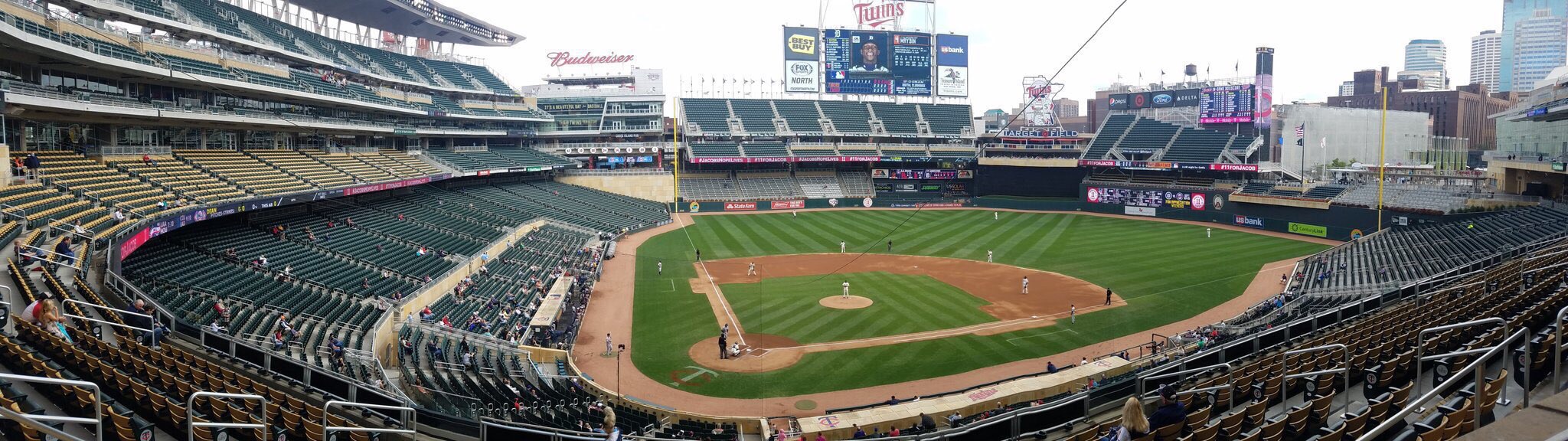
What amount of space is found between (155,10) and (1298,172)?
224 ft

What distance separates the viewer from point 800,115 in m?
71.2

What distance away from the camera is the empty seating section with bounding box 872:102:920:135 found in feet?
230

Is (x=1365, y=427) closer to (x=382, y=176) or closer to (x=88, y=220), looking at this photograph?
(x=88, y=220)

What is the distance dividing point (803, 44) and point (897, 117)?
35.9 ft

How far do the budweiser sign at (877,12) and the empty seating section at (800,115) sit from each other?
28.8 ft

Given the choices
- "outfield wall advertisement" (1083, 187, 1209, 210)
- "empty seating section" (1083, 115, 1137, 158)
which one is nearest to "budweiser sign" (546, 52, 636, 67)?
"empty seating section" (1083, 115, 1137, 158)

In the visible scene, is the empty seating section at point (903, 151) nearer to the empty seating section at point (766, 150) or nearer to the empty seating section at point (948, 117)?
the empty seating section at point (948, 117)

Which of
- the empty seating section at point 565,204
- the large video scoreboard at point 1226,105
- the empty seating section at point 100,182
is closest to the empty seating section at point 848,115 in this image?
the empty seating section at point 565,204

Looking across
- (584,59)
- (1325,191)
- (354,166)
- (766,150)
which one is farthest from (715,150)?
(1325,191)

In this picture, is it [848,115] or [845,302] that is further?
[848,115]

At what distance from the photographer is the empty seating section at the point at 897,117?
70250 millimetres

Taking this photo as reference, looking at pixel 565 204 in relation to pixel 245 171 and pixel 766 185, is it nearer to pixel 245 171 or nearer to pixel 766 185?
pixel 766 185

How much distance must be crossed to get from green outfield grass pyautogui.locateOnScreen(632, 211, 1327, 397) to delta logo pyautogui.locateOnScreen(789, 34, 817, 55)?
15556 millimetres

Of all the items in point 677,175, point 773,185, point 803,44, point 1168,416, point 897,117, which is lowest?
point 1168,416
